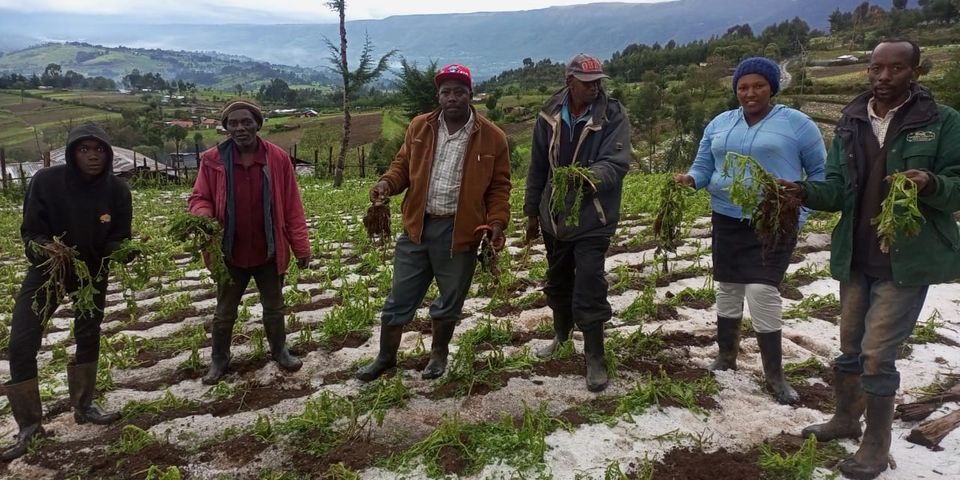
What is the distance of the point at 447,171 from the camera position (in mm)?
4023

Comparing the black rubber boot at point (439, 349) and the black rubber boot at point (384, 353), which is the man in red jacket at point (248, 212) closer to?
the black rubber boot at point (384, 353)

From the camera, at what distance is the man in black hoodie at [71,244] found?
11.7 ft

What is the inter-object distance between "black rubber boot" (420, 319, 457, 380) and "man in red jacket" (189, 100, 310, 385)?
→ 3.53 feet

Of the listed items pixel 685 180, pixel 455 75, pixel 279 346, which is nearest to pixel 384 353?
pixel 279 346

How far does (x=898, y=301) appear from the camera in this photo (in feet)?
9.80

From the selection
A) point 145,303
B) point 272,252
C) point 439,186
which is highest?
point 439,186

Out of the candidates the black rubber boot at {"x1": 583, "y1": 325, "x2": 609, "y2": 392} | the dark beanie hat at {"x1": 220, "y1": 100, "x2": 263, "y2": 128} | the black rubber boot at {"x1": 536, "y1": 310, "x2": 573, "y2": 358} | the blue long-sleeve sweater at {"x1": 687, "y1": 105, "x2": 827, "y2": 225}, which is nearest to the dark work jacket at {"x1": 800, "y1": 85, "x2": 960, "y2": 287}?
the blue long-sleeve sweater at {"x1": 687, "y1": 105, "x2": 827, "y2": 225}

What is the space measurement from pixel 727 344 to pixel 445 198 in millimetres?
2340

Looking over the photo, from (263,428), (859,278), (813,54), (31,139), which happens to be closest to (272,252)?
(263,428)

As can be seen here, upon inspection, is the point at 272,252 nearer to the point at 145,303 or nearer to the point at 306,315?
the point at 306,315

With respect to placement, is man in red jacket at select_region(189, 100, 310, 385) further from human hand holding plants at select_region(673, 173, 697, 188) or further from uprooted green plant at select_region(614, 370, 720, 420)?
human hand holding plants at select_region(673, 173, 697, 188)

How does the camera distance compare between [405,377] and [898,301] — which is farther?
[405,377]

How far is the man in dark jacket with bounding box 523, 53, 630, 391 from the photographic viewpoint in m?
3.82

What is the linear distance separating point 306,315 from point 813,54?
83.9 m
